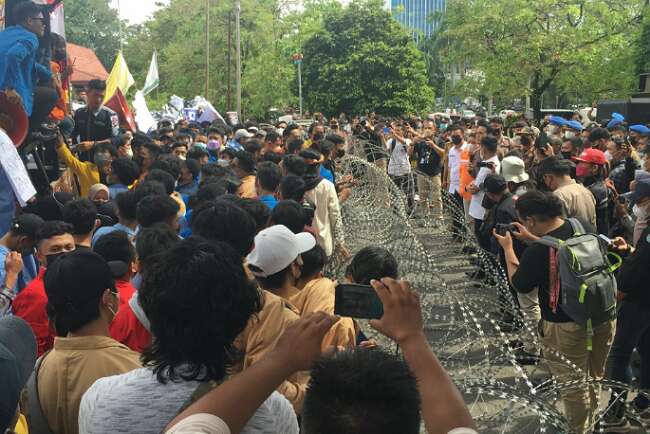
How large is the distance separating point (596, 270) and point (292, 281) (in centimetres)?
189

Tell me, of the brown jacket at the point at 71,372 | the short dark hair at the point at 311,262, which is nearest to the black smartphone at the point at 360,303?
the brown jacket at the point at 71,372

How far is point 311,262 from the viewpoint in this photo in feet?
13.3

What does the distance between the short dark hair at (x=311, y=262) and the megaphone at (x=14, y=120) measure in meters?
3.27

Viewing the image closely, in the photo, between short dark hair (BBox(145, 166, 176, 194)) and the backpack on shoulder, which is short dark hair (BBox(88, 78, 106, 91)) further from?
the backpack on shoulder

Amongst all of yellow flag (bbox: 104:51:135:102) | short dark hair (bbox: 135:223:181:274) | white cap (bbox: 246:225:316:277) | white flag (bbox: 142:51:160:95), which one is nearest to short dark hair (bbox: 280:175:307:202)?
short dark hair (bbox: 135:223:181:274)

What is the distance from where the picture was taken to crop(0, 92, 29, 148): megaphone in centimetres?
589

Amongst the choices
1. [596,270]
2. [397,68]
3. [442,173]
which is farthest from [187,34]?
[596,270]

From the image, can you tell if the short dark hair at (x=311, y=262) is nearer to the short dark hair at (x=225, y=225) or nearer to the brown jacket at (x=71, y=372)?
the short dark hair at (x=225, y=225)

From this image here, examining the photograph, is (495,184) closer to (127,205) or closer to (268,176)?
(268,176)

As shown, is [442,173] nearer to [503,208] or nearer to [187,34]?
[503,208]

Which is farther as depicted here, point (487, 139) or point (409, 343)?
point (487, 139)

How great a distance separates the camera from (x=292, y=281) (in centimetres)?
363

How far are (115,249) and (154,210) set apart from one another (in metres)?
0.78

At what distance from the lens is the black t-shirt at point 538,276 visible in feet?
14.4
